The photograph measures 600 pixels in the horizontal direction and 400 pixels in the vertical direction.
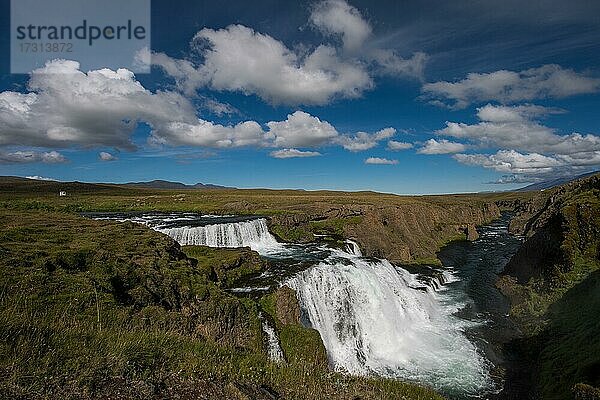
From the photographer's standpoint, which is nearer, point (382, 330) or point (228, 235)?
point (382, 330)

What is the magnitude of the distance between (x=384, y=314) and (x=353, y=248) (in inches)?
711

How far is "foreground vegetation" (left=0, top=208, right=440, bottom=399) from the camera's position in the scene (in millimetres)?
7188

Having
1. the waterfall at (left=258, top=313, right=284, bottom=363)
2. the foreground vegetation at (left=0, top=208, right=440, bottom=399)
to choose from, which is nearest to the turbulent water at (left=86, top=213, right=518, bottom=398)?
the waterfall at (left=258, top=313, right=284, bottom=363)

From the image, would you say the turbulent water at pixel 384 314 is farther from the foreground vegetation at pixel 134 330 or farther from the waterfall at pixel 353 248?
the foreground vegetation at pixel 134 330

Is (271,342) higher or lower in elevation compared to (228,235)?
lower

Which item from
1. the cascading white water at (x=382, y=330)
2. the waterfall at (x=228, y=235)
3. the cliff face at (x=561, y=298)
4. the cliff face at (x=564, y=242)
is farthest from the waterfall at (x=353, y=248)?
the cliff face at (x=564, y=242)

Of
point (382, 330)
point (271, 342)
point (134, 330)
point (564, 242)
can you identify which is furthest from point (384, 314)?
point (134, 330)

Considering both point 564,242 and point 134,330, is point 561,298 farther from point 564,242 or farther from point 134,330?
point 134,330

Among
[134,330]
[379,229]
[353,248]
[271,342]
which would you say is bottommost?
[271,342]

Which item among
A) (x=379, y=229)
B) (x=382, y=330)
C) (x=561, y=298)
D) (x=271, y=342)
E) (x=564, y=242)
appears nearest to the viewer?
(x=271, y=342)

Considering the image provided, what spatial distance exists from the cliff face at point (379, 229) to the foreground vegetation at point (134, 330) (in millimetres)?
26054

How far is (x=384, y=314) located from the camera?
96.8 feet

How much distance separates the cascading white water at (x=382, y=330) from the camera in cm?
2384

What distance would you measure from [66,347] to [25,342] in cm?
73
